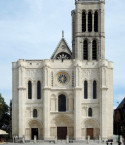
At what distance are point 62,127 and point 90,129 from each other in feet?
15.7

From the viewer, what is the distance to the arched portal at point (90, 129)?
73188 millimetres

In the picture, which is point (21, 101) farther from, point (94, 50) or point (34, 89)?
point (94, 50)

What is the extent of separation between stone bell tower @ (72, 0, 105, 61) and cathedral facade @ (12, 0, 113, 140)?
2.76 metres

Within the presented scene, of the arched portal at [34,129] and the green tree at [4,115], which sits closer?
the arched portal at [34,129]

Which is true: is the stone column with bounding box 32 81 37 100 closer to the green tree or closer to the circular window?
the circular window

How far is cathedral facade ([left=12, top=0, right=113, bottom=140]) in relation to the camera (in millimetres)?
72562

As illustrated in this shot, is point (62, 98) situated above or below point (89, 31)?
below

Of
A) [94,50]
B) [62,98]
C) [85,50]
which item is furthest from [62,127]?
[94,50]

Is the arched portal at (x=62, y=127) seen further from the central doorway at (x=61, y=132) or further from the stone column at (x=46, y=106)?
the stone column at (x=46, y=106)

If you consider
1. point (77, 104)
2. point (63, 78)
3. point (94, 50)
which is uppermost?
point (94, 50)

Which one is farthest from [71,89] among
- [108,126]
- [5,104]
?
[5,104]

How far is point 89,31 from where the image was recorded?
7762 cm

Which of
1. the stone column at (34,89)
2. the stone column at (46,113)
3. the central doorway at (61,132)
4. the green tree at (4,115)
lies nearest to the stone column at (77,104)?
the central doorway at (61,132)

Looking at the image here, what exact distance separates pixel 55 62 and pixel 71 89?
5.41 metres
